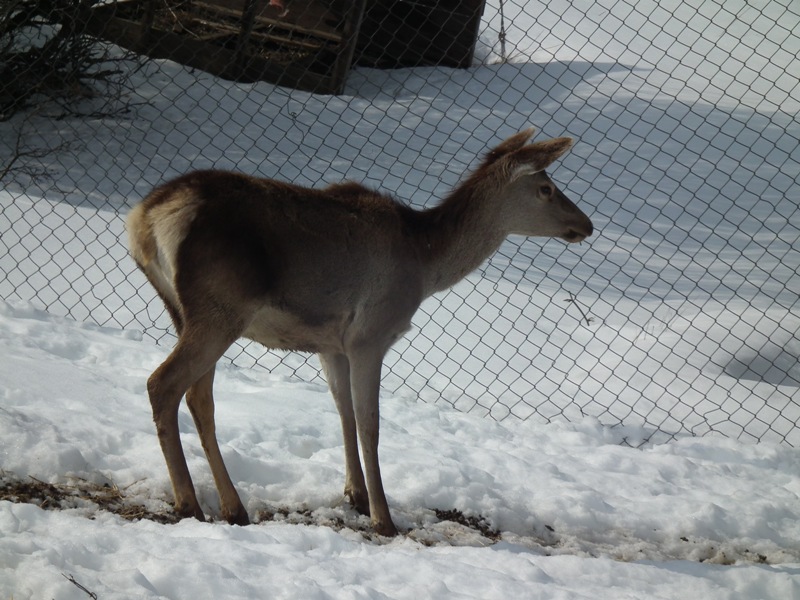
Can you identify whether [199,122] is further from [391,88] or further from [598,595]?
[598,595]

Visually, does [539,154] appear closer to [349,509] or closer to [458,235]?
[458,235]

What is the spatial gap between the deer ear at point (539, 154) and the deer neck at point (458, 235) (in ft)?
0.86

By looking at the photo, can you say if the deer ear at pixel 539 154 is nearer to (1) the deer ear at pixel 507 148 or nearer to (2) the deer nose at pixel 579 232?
(1) the deer ear at pixel 507 148

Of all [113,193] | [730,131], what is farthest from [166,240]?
Answer: [730,131]

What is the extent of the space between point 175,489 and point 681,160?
8.33 m

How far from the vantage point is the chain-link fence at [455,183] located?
7.13 m

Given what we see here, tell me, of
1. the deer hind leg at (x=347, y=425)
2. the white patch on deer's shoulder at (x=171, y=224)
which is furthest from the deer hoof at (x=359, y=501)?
the white patch on deer's shoulder at (x=171, y=224)

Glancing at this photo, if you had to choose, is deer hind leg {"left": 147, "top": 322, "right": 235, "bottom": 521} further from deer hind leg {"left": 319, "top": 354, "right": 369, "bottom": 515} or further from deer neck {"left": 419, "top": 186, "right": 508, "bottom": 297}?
deer neck {"left": 419, "top": 186, "right": 508, "bottom": 297}

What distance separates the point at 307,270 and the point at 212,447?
0.98m

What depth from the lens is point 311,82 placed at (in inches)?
447

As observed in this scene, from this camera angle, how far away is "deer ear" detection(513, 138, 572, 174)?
5270 millimetres

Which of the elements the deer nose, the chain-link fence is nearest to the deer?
the deer nose

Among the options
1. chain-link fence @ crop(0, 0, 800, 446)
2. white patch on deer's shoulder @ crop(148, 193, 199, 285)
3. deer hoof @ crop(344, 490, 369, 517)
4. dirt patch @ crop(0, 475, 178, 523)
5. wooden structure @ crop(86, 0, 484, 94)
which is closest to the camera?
dirt patch @ crop(0, 475, 178, 523)

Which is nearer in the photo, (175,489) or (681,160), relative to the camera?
(175,489)
